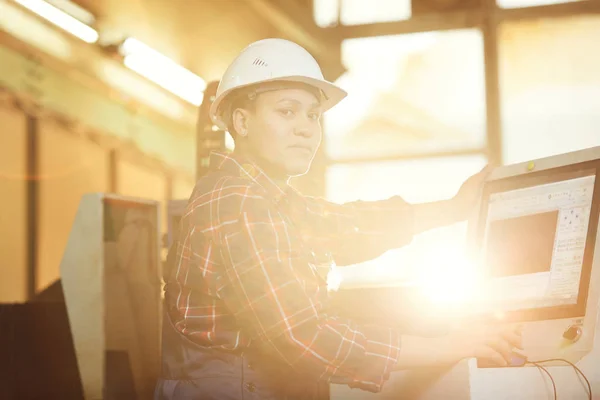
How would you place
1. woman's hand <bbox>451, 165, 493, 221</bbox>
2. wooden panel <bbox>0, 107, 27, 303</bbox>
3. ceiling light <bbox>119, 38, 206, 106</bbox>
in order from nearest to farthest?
woman's hand <bbox>451, 165, 493, 221</bbox> < wooden panel <bbox>0, 107, 27, 303</bbox> < ceiling light <bbox>119, 38, 206, 106</bbox>

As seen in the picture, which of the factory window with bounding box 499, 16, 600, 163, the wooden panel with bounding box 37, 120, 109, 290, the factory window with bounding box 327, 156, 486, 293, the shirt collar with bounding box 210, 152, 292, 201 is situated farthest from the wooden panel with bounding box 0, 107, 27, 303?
the shirt collar with bounding box 210, 152, 292, 201

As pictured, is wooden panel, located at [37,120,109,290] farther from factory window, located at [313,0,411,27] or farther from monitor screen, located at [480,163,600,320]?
monitor screen, located at [480,163,600,320]

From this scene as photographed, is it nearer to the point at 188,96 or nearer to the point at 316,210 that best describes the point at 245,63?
the point at 316,210

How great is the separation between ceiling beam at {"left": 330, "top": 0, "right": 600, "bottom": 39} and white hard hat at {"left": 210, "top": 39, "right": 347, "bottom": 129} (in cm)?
409

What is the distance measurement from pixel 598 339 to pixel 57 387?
2.32m

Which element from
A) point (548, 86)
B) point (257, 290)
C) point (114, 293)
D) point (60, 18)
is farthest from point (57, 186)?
point (257, 290)

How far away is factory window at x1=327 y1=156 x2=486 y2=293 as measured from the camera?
534 cm

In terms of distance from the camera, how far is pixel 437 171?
5.39 metres

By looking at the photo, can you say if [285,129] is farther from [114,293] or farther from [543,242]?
[114,293]

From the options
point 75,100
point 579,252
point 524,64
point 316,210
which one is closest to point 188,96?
point 75,100

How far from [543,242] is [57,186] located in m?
4.27

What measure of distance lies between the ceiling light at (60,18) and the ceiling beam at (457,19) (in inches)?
76.3

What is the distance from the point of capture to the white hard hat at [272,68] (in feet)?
5.38

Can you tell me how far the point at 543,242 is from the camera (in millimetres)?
1584
